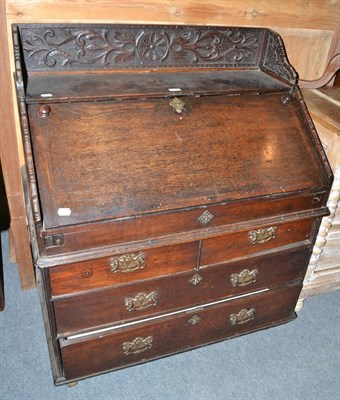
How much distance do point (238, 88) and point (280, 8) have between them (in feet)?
2.25

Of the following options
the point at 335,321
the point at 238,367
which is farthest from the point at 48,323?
the point at 335,321

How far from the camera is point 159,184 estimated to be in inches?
61.7

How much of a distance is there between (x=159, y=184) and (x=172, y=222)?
15 centimetres

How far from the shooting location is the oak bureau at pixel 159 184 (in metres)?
1.50

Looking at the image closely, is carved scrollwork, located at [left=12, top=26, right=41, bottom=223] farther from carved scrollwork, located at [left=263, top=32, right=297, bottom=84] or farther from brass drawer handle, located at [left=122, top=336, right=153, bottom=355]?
carved scrollwork, located at [left=263, top=32, right=297, bottom=84]

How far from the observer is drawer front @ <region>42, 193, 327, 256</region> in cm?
146

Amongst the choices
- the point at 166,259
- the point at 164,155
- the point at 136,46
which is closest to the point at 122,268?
the point at 166,259

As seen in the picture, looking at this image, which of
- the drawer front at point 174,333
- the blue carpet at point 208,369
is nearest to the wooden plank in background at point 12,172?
the blue carpet at point 208,369

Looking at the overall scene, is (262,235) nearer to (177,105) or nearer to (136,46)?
(177,105)

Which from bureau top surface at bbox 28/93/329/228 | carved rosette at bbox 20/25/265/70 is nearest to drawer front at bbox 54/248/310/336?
bureau top surface at bbox 28/93/329/228

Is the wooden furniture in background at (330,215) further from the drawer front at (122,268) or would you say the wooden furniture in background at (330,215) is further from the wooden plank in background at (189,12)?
the drawer front at (122,268)

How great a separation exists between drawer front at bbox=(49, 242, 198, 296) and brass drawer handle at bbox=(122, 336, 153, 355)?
0.36 m

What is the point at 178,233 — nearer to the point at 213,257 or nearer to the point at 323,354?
the point at 213,257

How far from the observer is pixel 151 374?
2.03 metres
